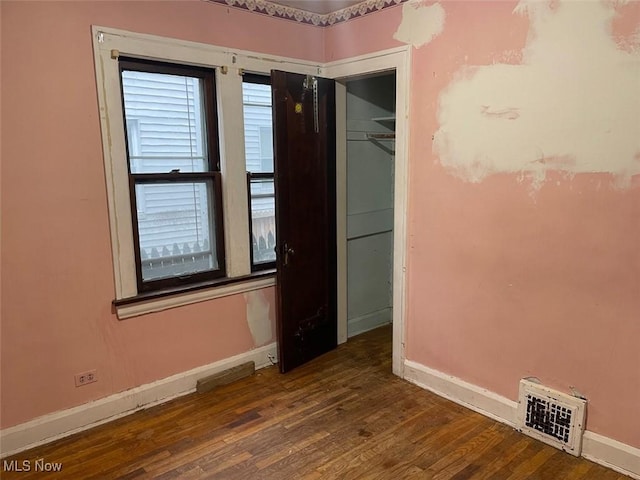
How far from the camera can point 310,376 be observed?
127 inches

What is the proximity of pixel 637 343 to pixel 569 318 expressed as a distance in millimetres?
307

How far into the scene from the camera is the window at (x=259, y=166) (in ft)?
10.4

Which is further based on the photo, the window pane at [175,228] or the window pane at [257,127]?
the window pane at [257,127]

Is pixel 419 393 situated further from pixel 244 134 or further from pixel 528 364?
pixel 244 134

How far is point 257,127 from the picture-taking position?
3.24 metres

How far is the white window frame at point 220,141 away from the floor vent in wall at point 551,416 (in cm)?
185

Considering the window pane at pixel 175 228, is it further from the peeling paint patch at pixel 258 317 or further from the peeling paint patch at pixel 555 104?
the peeling paint patch at pixel 555 104

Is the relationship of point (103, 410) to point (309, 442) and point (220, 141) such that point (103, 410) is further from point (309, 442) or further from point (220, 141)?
point (220, 141)

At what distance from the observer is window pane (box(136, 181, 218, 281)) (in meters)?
2.80

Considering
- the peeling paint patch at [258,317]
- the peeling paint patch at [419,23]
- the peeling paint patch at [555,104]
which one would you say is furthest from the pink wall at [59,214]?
the peeling paint patch at [555,104]

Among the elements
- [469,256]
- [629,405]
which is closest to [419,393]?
[469,256]

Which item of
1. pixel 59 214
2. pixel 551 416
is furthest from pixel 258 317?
pixel 551 416

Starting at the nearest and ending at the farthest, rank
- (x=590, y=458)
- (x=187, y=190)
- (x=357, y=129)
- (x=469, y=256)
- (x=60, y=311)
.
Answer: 1. (x=590, y=458)
2. (x=60, y=311)
3. (x=469, y=256)
4. (x=187, y=190)
5. (x=357, y=129)

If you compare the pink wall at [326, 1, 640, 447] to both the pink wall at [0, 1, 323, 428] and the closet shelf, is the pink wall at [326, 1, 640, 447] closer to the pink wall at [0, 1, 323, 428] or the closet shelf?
the closet shelf
